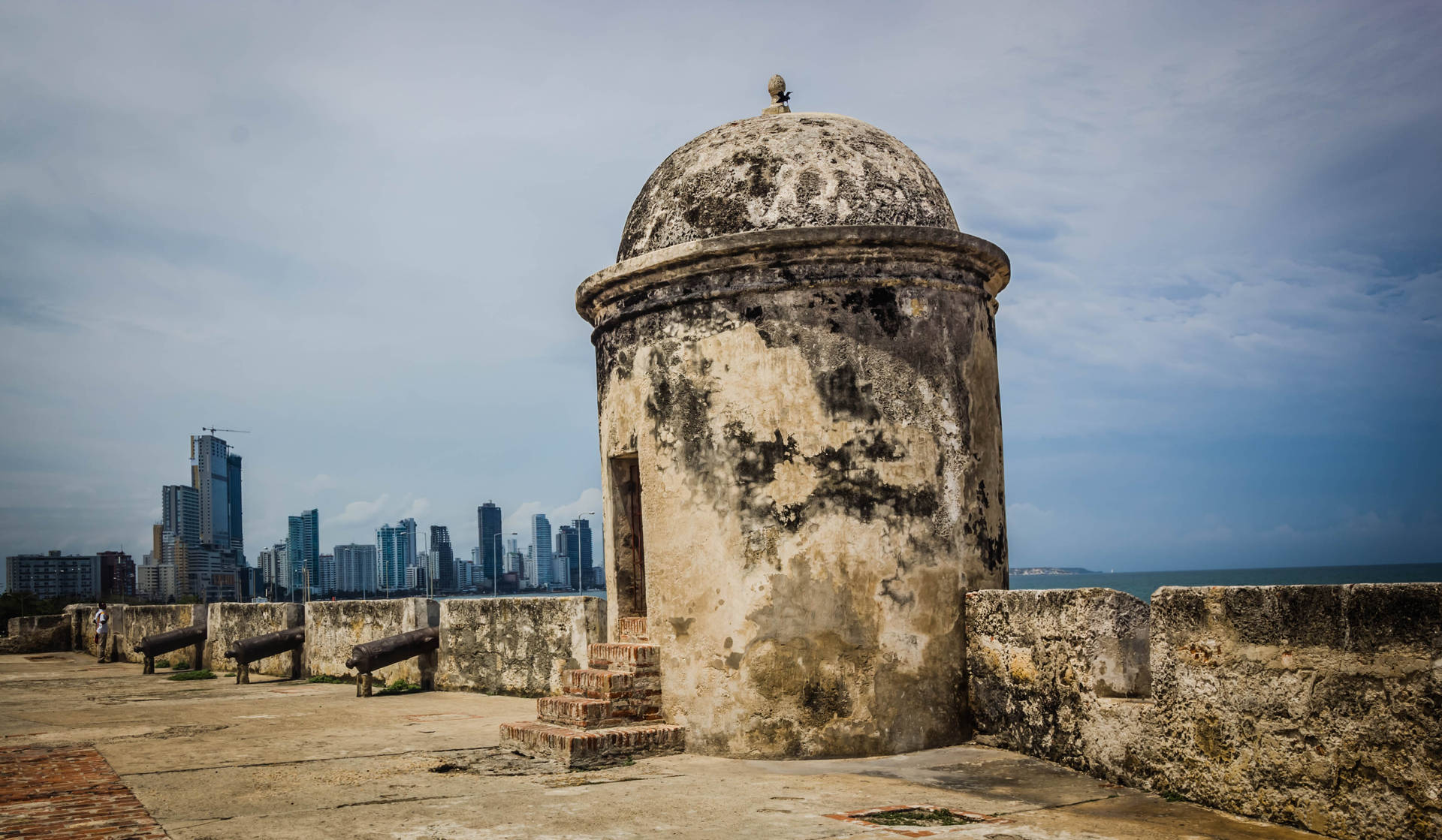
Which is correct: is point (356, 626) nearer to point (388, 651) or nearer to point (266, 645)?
point (266, 645)

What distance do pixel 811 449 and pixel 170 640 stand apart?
12657 mm

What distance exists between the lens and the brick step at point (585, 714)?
6.95 m

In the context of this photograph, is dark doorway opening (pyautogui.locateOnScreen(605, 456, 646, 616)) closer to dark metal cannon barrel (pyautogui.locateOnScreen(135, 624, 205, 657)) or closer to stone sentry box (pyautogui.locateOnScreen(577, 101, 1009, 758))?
stone sentry box (pyautogui.locateOnScreen(577, 101, 1009, 758))

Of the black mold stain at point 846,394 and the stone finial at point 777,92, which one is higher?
the stone finial at point 777,92

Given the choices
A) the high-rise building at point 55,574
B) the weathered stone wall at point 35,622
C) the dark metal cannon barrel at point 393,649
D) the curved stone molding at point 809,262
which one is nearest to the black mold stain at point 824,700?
the curved stone molding at point 809,262

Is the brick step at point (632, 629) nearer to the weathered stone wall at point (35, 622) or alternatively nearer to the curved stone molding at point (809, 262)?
the curved stone molding at point (809, 262)

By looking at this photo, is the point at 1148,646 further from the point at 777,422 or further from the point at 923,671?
the point at 777,422

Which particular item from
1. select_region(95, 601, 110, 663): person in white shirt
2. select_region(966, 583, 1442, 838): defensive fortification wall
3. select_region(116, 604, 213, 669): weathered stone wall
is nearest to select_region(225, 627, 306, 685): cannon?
select_region(116, 604, 213, 669): weathered stone wall

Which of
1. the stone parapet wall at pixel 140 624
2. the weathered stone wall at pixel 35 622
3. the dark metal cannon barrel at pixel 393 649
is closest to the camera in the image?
the dark metal cannon barrel at pixel 393 649

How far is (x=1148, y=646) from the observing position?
5.82 m

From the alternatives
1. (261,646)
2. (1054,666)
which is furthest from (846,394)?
(261,646)

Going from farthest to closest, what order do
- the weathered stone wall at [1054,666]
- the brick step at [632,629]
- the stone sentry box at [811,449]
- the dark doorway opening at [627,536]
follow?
the dark doorway opening at [627,536] → the brick step at [632,629] → the stone sentry box at [811,449] → the weathered stone wall at [1054,666]

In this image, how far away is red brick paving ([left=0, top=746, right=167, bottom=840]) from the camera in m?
5.04

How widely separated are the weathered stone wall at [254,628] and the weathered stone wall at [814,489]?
8605 millimetres
